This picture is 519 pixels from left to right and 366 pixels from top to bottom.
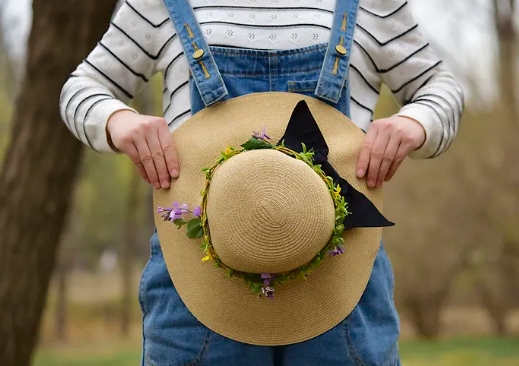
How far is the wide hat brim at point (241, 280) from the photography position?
1.15m

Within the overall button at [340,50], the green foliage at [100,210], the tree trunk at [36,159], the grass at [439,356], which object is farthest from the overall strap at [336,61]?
the green foliage at [100,210]

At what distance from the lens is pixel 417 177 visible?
8797 mm

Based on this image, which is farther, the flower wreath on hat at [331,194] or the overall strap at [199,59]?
the overall strap at [199,59]

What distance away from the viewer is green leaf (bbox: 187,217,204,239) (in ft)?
3.65

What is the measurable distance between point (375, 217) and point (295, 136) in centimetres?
18

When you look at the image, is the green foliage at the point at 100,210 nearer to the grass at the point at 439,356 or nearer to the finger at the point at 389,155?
the grass at the point at 439,356

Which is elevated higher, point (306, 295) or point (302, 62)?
point (302, 62)

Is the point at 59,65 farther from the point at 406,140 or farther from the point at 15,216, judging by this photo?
the point at 406,140

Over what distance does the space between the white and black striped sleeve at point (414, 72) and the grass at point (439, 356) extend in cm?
512

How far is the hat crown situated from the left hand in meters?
0.16

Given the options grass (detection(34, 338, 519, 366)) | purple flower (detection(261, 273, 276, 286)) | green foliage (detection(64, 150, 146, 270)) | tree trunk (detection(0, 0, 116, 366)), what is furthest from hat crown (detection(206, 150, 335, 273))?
green foliage (detection(64, 150, 146, 270))

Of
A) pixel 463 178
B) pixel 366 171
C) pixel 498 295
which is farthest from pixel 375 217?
pixel 498 295

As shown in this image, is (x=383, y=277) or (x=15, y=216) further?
(x=15, y=216)

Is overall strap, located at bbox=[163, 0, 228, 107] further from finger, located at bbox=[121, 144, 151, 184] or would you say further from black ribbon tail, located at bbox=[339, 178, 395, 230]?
black ribbon tail, located at bbox=[339, 178, 395, 230]
